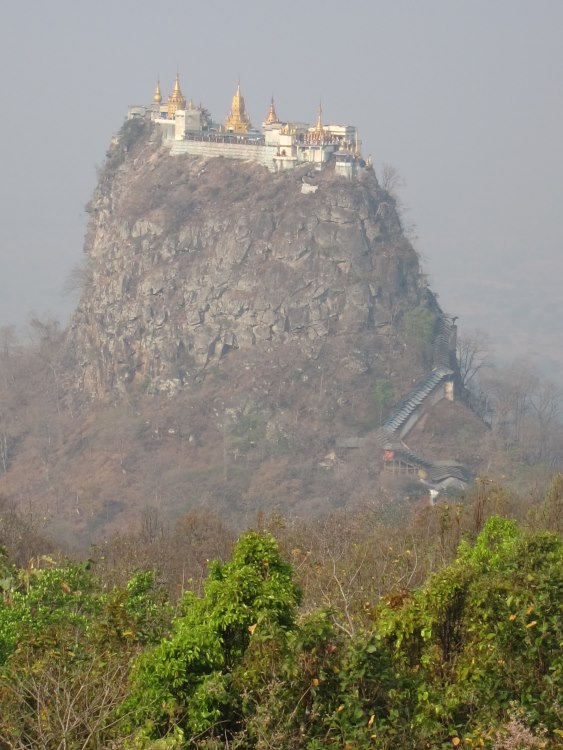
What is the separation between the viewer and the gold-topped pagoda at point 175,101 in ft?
232

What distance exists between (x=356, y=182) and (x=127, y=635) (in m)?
54.0

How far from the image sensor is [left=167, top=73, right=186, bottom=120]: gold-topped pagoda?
2785 inches

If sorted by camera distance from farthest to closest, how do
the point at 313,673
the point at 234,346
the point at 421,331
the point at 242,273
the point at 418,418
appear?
1. the point at 242,273
2. the point at 234,346
3. the point at 421,331
4. the point at 418,418
5. the point at 313,673

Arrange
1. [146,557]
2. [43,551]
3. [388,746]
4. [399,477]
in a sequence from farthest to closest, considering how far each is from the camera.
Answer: [399,477] → [43,551] → [146,557] → [388,746]

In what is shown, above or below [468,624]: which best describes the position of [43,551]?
below

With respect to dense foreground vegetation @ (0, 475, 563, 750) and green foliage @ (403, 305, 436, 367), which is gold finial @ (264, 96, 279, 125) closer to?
green foliage @ (403, 305, 436, 367)

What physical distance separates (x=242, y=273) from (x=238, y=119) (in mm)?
8147

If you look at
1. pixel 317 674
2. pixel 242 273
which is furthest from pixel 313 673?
pixel 242 273

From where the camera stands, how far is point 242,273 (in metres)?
68.7

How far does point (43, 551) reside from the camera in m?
36.4

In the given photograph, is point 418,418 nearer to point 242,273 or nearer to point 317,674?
point 242,273

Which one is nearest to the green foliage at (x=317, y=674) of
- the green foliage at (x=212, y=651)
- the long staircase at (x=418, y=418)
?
the green foliage at (x=212, y=651)

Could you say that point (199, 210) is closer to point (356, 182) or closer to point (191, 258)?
point (191, 258)

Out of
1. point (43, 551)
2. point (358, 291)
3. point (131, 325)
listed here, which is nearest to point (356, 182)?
point (358, 291)
